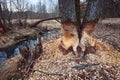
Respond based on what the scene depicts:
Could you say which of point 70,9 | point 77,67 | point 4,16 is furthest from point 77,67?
point 4,16

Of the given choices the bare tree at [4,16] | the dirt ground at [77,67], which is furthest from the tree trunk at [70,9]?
the bare tree at [4,16]

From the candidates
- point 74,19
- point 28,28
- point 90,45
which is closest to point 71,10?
point 74,19

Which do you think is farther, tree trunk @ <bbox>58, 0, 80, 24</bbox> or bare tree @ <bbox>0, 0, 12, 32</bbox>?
bare tree @ <bbox>0, 0, 12, 32</bbox>

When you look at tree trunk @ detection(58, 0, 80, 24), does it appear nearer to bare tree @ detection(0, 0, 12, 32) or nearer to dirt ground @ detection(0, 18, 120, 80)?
dirt ground @ detection(0, 18, 120, 80)

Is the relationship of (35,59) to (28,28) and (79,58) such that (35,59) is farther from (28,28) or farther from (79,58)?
(28,28)

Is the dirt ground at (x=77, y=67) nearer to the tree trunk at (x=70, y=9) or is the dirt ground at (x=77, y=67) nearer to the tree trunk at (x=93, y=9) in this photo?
the tree trunk at (x=93, y=9)

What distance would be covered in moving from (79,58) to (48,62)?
37.6 inches

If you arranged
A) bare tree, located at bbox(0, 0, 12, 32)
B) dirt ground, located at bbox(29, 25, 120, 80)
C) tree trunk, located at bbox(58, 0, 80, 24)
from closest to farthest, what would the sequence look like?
1. dirt ground, located at bbox(29, 25, 120, 80)
2. tree trunk, located at bbox(58, 0, 80, 24)
3. bare tree, located at bbox(0, 0, 12, 32)

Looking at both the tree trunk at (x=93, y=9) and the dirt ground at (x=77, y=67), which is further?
the tree trunk at (x=93, y=9)

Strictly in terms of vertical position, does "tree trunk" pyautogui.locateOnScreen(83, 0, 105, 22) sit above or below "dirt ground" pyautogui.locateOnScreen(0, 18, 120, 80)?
above

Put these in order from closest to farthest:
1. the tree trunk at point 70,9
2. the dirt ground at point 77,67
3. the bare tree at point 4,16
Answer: the dirt ground at point 77,67 → the tree trunk at point 70,9 → the bare tree at point 4,16

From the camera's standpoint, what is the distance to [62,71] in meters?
6.99

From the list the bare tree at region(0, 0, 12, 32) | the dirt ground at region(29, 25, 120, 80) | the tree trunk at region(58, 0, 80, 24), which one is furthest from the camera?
the bare tree at region(0, 0, 12, 32)

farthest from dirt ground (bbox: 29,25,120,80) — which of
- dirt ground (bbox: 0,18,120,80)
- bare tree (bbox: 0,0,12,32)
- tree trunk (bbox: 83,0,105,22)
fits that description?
bare tree (bbox: 0,0,12,32)
